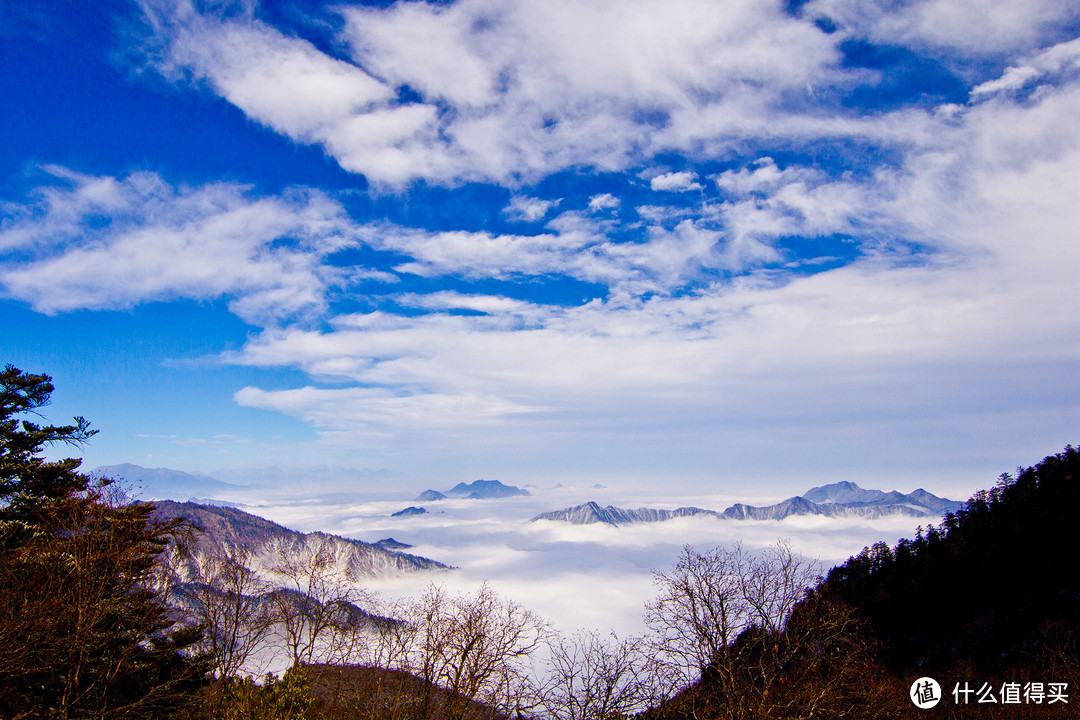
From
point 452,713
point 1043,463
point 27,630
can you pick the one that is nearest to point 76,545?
point 27,630

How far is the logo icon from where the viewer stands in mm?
32981

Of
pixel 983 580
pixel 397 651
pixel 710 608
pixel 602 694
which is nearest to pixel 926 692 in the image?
pixel 710 608

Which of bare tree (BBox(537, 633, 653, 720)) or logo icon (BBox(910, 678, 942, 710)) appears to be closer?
bare tree (BBox(537, 633, 653, 720))

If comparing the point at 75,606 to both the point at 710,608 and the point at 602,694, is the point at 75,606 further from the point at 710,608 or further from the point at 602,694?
the point at 710,608

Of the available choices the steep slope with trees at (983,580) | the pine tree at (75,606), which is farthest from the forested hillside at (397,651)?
the steep slope with trees at (983,580)

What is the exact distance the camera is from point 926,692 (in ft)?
117

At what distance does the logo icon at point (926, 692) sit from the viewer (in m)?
33.0

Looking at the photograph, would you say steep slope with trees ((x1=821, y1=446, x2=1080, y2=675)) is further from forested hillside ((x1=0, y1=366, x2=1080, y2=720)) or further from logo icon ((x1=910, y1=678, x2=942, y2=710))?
logo icon ((x1=910, y1=678, x2=942, y2=710))

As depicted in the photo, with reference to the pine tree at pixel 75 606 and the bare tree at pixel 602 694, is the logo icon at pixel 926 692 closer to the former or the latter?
the bare tree at pixel 602 694

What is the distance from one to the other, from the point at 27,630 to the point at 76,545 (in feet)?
9.67

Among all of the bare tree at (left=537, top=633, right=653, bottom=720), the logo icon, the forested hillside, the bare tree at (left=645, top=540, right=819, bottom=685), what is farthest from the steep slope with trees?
the bare tree at (left=537, top=633, right=653, bottom=720)

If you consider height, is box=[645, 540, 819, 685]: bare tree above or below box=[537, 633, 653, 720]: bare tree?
above

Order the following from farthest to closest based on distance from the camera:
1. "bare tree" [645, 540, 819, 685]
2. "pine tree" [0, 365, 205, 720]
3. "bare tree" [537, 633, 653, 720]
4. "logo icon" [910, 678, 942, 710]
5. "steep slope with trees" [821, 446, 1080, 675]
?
1. "steep slope with trees" [821, 446, 1080, 675]
2. "logo icon" [910, 678, 942, 710]
3. "bare tree" [645, 540, 819, 685]
4. "bare tree" [537, 633, 653, 720]
5. "pine tree" [0, 365, 205, 720]

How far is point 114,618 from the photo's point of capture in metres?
21.2
